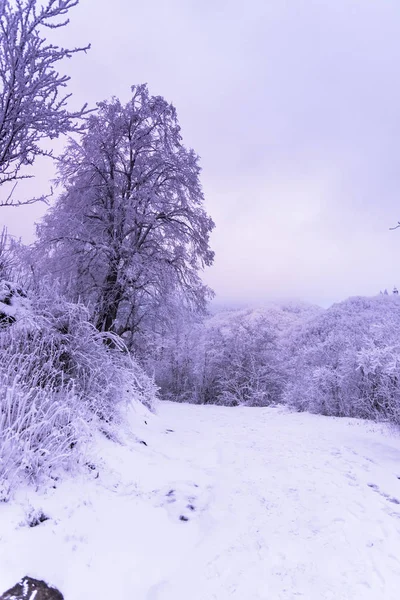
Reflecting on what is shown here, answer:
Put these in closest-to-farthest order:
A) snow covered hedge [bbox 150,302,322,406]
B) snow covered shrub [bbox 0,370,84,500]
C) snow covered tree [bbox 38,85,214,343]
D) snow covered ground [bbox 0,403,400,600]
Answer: snow covered ground [bbox 0,403,400,600] → snow covered shrub [bbox 0,370,84,500] → snow covered tree [bbox 38,85,214,343] → snow covered hedge [bbox 150,302,322,406]

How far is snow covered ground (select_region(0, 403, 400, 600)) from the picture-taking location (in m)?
2.00

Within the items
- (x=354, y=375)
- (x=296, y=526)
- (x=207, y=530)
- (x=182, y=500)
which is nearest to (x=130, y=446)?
(x=182, y=500)

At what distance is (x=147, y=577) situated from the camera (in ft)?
6.98

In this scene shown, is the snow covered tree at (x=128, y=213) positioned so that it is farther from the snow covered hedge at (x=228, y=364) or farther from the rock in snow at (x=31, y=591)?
the snow covered hedge at (x=228, y=364)

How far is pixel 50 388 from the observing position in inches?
141

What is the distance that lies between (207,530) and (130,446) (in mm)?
1888

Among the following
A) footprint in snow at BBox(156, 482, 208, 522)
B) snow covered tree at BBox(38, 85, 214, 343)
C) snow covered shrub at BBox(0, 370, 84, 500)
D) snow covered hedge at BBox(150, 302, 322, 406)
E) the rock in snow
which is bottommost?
snow covered hedge at BBox(150, 302, 322, 406)

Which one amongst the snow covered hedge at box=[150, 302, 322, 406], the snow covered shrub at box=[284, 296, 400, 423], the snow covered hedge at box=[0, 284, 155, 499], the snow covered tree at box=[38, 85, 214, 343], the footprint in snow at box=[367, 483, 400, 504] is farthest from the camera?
the snow covered hedge at box=[150, 302, 322, 406]

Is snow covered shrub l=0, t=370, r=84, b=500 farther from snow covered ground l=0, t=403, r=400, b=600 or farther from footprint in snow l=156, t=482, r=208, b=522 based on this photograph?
footprint in snow l=156, t=482, r=208, b=522

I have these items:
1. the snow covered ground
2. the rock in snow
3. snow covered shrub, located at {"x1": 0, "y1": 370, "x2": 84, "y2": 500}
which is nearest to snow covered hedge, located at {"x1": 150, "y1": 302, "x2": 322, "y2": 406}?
the snow covered ground

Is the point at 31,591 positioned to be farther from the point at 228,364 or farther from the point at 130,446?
the point at 228,364

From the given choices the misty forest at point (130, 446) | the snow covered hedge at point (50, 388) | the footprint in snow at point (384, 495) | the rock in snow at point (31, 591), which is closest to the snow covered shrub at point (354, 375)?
the misty forest at point (130, 446)

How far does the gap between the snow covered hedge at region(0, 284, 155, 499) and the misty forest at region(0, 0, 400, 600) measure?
0.03m

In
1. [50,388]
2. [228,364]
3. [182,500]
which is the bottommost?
[228,364]
